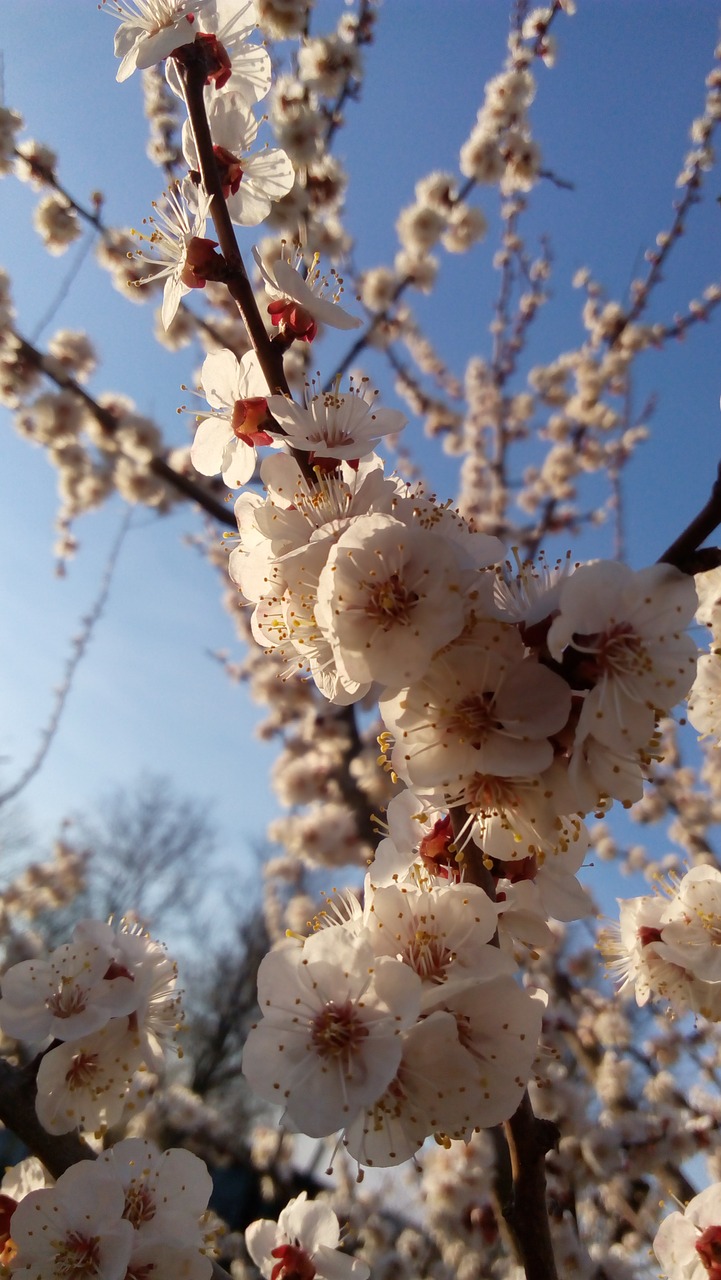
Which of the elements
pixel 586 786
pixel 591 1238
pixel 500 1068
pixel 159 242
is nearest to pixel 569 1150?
pixel 591 1238

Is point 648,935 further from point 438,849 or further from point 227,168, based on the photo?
point 227,168

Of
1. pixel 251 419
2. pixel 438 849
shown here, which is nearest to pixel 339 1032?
pixel 438 849

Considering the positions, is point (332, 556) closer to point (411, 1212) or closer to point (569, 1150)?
point (569, 1150)

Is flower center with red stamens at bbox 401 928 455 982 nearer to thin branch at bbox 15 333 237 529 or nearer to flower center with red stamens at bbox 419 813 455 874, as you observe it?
flower center with red stamens at bbox 419 813 455 874

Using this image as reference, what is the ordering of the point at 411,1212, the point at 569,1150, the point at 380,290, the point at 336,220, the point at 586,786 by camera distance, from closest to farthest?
the point at 586,786
the point at 569,1150
the point at 336,220
the point at 380,290
the point at 411,1212

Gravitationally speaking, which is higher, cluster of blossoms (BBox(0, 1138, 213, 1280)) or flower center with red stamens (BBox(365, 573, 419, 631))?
flower center with red stamens (BBox(365, 573, 419, 631))

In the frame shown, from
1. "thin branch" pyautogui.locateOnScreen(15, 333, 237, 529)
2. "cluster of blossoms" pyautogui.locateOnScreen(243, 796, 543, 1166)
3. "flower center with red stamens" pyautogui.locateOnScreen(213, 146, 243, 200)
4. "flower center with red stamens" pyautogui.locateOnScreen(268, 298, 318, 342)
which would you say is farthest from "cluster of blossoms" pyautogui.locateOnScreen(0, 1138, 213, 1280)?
"thin branch" pyautogui.locateOnScreen(15, 333, 237, 529)
